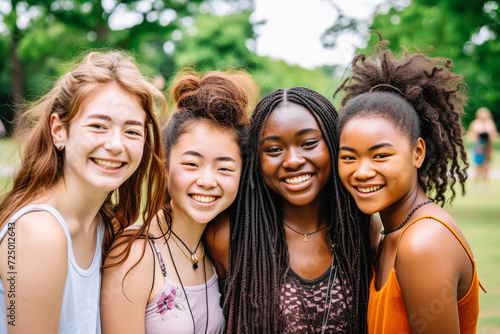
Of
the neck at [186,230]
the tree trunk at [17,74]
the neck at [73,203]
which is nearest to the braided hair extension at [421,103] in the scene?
the neck at [186,230]

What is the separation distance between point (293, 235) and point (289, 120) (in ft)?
2.38

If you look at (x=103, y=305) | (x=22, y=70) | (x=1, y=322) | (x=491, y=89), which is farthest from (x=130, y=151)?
(x=22, y=70)

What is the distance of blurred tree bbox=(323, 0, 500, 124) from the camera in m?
9.52

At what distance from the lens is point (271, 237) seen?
294 cm

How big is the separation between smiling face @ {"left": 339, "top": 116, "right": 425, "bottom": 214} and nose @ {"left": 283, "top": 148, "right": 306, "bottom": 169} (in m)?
0.24

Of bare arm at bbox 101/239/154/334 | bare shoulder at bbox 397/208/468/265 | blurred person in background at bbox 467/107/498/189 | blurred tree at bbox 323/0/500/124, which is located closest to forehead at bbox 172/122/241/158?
bare arm at bbox 101/239/154/334

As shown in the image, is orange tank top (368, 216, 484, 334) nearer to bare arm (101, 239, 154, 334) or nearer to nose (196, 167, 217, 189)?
nose (196, 167, 217, 189)

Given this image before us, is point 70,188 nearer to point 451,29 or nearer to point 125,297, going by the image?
point 125,297

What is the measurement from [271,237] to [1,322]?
1.48 m

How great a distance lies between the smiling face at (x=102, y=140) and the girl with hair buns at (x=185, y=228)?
372mm

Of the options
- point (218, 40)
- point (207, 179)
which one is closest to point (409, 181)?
point (207, 179)

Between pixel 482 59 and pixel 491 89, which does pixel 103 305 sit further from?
pixel 491 89

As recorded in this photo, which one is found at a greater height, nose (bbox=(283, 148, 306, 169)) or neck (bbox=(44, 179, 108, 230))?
nose (bbox=(283, 148, 306, 169))

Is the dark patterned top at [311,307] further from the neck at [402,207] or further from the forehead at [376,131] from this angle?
the forehead at [376,131]
